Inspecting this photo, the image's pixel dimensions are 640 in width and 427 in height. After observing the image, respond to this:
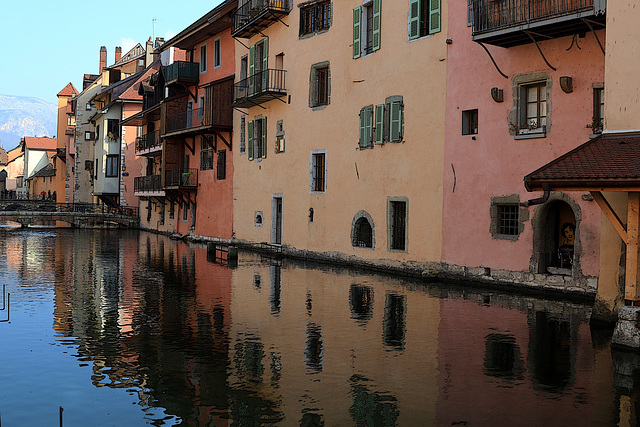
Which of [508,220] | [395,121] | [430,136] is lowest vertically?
[508,220]

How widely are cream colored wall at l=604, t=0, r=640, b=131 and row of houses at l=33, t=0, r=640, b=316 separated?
0.09 ft

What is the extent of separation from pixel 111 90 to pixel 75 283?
46300mm

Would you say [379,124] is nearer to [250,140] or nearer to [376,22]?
[376,22]

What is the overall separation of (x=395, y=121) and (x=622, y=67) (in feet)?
36.9

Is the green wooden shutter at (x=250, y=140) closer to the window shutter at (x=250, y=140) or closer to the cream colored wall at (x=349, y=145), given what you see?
the window shutter at (x=250, y=140)

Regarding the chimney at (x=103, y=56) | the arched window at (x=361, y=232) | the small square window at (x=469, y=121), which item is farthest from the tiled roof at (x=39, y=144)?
the small square window at (x=469, y=121)

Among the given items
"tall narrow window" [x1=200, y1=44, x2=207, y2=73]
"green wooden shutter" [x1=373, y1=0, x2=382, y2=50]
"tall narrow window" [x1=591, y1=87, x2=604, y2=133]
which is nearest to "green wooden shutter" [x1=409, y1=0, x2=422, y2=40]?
"green wooden shutter" [x1=373, y1=0, x2=382, y2=50]

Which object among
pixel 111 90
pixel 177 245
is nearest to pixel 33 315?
pixel 177 245

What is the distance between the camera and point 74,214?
5447 cm

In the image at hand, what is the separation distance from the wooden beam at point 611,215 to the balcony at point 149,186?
36475 millimetres

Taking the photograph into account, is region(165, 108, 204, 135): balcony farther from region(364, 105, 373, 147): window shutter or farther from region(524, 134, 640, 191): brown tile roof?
region(524, 134, 640, 191): brown tile roof

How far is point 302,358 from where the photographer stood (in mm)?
10148

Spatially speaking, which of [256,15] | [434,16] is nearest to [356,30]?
[434,16]

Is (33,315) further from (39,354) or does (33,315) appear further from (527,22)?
(527,22)
